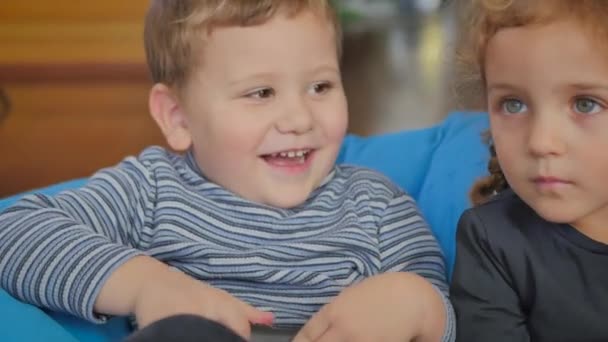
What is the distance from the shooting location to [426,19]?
459 centimetres

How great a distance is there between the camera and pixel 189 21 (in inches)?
45.0

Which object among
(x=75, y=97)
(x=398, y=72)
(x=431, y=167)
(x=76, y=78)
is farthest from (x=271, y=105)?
(x=398, y=72)

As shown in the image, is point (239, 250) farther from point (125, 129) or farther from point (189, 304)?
point (125, 129)

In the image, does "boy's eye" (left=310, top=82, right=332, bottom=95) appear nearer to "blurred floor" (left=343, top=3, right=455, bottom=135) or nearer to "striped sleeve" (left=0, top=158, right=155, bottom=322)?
"striped sleeve" (left=0, top=158, right=155, bottom=322)

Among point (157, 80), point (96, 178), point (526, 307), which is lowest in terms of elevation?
point (526, 307)

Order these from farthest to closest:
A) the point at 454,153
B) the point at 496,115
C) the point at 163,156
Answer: the point at 454,153 < the point at 163,156 < the point at 496,115

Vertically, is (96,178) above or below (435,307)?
above

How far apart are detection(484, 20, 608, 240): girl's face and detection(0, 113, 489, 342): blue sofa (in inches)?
17.2

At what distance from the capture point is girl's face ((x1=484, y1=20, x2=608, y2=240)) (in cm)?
84

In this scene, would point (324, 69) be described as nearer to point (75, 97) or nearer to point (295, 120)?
point (295, 120)

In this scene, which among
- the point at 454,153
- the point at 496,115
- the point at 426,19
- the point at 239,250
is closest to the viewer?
the point at 496,115

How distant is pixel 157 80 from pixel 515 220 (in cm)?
55

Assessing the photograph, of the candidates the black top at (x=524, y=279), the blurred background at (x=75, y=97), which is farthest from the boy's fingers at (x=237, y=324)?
the blurred background at (x=75, y=97)

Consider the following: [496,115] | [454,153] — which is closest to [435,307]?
[496,115]
